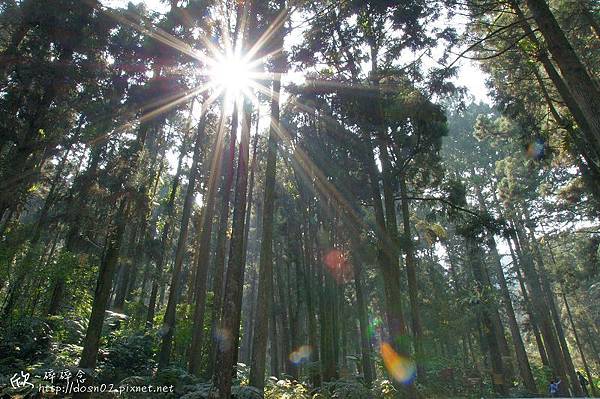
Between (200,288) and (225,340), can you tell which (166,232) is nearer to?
(200,288)

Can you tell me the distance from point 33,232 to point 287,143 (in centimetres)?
1071

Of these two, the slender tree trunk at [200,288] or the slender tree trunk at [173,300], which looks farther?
the slender tree trunk at [200,288]

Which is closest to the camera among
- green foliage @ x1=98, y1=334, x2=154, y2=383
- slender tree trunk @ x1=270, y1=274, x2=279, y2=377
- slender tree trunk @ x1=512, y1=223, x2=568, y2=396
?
green foliage @ x1=98, y1=334, x2=154, y2=383

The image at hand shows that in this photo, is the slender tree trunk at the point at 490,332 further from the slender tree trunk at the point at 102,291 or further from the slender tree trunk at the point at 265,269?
the slender tree trunk at the point at 102,291

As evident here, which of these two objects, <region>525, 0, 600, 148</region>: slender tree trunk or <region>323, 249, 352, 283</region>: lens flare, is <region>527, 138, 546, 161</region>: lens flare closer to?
<region>525, 0, 600, 148</region>: slender tree trunk

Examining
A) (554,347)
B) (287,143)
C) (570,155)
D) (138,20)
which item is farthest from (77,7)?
(554,347)

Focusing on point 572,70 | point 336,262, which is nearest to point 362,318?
point 336,262

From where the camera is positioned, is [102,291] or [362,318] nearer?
[102,291]

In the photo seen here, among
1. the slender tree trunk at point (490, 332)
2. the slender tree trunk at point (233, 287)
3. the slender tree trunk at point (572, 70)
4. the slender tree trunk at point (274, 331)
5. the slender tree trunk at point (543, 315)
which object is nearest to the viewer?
the slender tree trunk at point (572, 70)

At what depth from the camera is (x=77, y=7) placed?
11.6 m

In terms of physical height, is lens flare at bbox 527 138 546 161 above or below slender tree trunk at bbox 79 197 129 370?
above

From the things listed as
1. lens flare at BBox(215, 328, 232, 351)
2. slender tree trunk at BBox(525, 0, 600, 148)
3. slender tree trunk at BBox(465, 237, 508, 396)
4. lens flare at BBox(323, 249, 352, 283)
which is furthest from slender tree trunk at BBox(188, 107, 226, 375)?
slender tree trunk at BBox(465, 237, 508, 396)

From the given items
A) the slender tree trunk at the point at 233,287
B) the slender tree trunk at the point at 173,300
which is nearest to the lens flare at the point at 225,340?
the slender tree trunk at the point at 233,287

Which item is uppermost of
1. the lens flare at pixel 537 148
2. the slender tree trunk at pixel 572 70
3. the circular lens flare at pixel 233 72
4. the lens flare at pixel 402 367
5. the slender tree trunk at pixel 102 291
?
the circular lens flare at pixel 233 72
